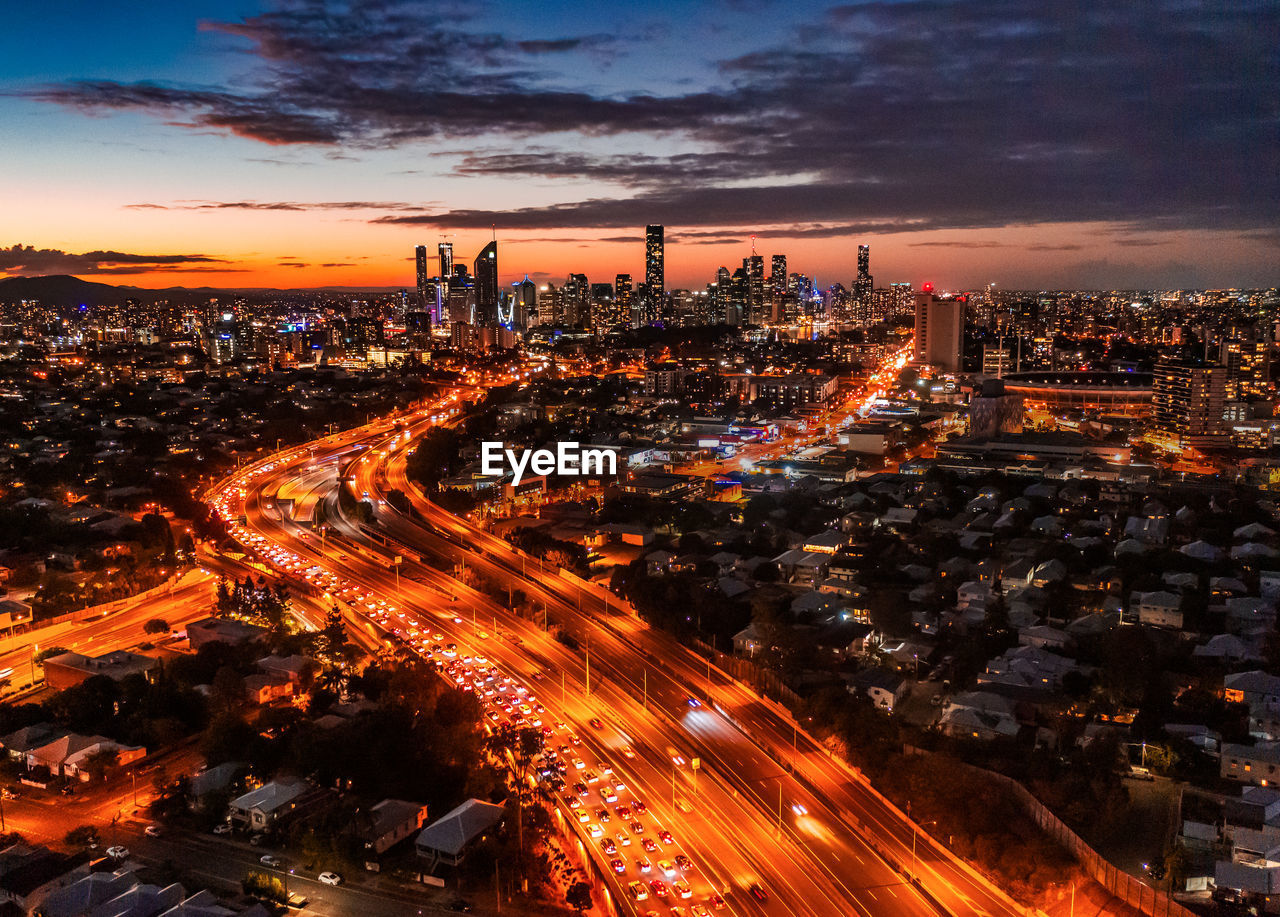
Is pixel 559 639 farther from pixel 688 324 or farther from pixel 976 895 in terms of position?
pixel 688 324

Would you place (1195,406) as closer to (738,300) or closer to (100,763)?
(100,763)

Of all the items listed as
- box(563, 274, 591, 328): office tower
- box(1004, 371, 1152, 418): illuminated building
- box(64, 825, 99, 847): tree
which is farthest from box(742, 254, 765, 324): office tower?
box(64, 825, 99, 847): tree

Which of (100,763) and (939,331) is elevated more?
(939,331)

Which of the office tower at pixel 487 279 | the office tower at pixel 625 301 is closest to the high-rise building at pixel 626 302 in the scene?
the office tower at pixel 625 301

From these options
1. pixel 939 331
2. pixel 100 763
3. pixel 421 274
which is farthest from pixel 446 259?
pixel 100 763

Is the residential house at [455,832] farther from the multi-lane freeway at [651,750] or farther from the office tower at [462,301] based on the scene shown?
the office tower at [462,301]

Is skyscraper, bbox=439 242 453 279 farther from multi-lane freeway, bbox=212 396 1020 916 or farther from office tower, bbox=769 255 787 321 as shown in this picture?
multi-lane freeway, bbox=212 396 1020 916

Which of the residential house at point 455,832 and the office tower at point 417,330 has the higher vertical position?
the office tower at point 417,330
